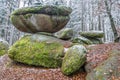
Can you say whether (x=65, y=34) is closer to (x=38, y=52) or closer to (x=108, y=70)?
(x=38, y=52)

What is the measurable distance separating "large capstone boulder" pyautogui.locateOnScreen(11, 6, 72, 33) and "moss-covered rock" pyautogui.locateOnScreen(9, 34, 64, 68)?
120cm

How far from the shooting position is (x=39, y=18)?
46.1 ft

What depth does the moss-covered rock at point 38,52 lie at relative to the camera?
11422mm

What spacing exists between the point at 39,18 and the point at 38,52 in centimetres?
300

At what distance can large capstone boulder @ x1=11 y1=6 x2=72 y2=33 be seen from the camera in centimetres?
1406

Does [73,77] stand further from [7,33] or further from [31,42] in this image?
[7,33]

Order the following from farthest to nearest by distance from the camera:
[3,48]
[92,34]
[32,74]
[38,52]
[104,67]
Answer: [92,34] → [3,48] → [38,52] → [32,74] → [104,67]

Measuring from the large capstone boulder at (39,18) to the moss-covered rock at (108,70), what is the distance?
20.1 feet

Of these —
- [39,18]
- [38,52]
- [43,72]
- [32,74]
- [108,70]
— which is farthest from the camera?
[39,18]

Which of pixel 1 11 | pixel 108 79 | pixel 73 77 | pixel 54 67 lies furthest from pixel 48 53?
pixel 1 11

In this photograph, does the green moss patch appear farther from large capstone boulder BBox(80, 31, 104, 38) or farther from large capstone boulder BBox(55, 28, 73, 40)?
large capstone boulder BBox(80, 31, 104, 38)

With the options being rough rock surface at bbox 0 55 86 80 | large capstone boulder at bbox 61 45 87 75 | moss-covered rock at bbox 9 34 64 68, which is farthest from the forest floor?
moss-covered rock at bbox 9 34 64 68

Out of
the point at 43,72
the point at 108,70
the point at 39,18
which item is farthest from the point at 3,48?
the point at 108,70

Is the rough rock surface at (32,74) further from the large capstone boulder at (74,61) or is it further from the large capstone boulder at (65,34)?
the large capstone boulder at (65,34)
